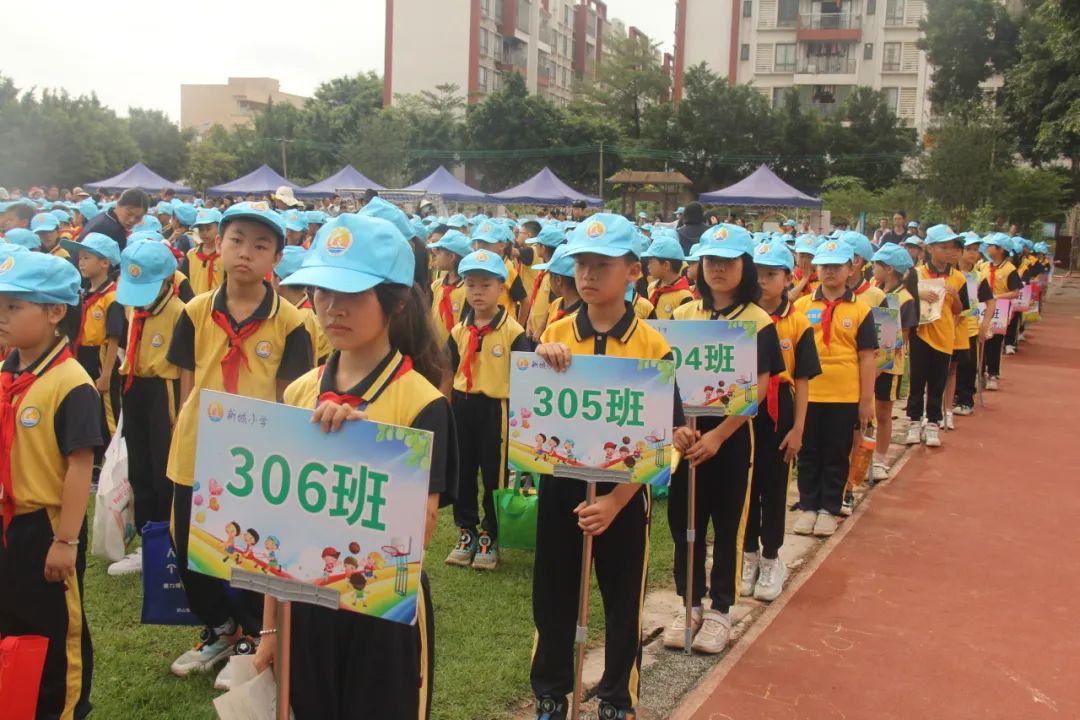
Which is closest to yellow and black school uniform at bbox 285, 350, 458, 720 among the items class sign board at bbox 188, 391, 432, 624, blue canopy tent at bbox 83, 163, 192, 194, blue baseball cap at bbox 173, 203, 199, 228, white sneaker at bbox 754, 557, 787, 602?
class sign board at bbox 188, 391, 432, 624

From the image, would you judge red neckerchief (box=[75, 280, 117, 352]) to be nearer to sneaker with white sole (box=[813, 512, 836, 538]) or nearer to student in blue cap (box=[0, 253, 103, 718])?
student in blue cap (box=[0, 253, 103, 718])

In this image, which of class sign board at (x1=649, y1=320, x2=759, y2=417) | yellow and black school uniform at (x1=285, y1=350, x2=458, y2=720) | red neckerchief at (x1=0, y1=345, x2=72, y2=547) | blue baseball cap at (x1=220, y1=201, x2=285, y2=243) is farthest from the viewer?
class sign board at (x1=649, y1=320, x2=759, y2=417)

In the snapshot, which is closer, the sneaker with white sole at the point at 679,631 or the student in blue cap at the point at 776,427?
the sneaker with white sole at the point at 679,631

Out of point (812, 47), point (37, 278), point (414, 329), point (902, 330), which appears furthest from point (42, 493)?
point (812, 47)

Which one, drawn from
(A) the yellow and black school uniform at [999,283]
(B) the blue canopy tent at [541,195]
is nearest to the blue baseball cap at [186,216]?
(A) the yellow and black school uniform at [999,283]

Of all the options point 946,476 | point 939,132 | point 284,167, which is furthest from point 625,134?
point 946,476

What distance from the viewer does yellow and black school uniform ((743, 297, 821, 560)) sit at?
5.75 m

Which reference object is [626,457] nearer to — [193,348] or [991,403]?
[193,348]

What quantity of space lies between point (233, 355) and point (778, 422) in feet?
10.5

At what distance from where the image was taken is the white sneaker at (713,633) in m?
5.23

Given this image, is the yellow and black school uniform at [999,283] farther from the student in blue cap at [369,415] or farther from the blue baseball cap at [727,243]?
the student in blue cap at [369,415]

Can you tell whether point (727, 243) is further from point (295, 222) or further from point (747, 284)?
point (295, 222)

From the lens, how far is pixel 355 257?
266cm

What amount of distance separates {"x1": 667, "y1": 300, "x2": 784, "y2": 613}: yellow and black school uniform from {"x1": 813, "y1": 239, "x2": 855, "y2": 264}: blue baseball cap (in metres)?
2.01
